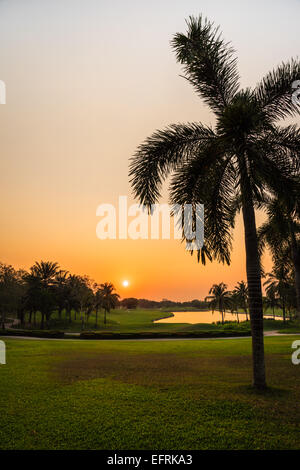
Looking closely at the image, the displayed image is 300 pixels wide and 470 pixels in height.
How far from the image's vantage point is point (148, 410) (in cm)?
768

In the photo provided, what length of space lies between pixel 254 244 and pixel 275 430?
574 cm

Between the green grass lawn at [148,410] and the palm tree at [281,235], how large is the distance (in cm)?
612

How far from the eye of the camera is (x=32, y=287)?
67375mm

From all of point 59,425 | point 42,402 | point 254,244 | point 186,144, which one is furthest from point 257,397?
point 186,144

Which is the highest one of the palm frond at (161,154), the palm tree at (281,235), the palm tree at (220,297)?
the palm frond at (161,154)

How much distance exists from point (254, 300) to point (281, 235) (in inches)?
255

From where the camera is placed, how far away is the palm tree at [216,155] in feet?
31.1

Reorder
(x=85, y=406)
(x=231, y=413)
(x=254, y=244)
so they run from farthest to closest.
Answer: (x=254, y=244) < (x=85, y=406) < (x=231, y=413)

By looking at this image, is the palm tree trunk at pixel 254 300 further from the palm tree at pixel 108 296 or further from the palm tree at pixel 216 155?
the palm tree at pixel 108 296

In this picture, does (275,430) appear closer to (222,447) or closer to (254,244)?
(222,447)

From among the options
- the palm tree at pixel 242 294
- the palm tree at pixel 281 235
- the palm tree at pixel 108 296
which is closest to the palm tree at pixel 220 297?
the palm tree at pixel 242 294

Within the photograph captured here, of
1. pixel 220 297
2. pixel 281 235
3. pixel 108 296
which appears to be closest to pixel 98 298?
pixel 108 296

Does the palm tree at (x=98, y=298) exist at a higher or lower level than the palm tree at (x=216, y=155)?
lower

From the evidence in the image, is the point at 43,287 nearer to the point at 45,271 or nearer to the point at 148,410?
the point at 45,271
